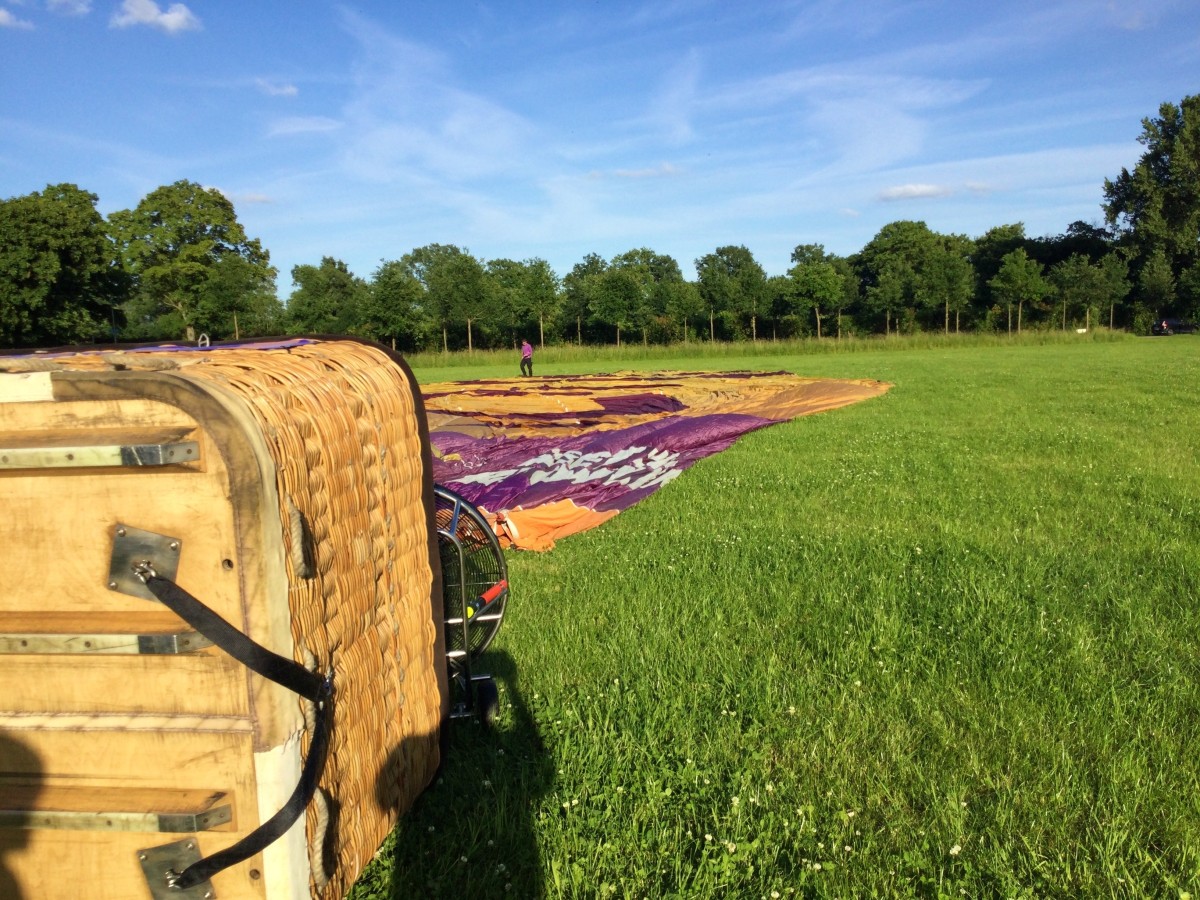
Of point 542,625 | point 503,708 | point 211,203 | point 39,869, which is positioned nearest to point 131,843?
point 39,869

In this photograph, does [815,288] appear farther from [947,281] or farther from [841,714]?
[841,714]

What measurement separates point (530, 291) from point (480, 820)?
49.2 meters

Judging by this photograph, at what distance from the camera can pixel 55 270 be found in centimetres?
4894

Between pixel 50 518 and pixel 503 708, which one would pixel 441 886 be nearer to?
pixel 503 708

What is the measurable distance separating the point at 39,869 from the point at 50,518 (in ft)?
2.65

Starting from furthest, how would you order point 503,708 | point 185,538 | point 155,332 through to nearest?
point 155,332
point 503,708
point 185,538

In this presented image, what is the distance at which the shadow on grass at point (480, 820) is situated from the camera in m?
2.36

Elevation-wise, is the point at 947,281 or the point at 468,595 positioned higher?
the point at 947,281

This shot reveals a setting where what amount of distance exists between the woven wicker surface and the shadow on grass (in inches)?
4.8

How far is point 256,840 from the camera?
68.9 inches

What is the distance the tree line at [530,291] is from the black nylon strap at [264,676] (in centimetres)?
4660

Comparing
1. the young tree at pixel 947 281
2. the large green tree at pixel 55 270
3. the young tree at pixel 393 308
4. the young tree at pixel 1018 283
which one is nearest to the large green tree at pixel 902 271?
the young tree at pixel 947 281

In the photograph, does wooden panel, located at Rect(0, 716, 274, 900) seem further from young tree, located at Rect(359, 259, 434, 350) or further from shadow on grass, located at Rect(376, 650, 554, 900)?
young tree, located at Rect(359, 259, 434, 350)

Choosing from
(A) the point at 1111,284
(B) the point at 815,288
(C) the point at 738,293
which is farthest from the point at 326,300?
(A) the point at 1111,284
